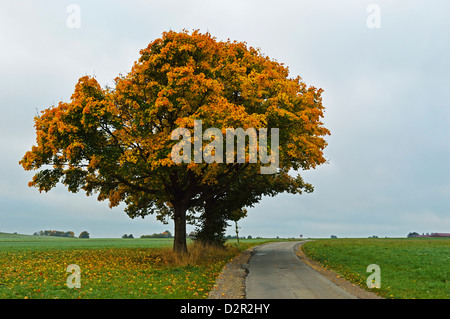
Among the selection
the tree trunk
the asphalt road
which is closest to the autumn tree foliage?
the tree trunk

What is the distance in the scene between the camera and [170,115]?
22.2 m

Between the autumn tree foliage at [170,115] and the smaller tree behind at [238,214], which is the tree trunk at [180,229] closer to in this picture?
the autumn tree foliage at [170,115]

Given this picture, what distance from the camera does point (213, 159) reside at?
18859mm

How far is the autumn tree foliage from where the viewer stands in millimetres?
19719

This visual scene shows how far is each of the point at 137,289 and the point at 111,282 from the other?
214 cm

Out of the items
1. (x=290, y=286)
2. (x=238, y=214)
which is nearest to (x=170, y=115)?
(x=290, y=286)

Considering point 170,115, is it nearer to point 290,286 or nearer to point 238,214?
point 290,286

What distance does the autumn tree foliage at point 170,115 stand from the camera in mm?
19719

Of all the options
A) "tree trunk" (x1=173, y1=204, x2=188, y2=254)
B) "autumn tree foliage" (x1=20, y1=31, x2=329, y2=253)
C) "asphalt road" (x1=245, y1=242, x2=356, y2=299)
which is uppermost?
"autumn tree foliage" (x1=20, y1=31, x2=329, y2=253)

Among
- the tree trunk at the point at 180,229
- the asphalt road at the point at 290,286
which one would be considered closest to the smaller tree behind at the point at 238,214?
the tree trunk at the point at 180,229

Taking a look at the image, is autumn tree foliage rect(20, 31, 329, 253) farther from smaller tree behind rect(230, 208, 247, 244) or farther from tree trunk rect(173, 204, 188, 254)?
smaller tree behind rect(230, 208, 247, 244)

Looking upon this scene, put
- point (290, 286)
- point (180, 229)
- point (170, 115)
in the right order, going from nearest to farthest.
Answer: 1. point (290, 286)
2. point (170, 115)
3. point (180, 229)

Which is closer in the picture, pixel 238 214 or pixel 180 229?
pixel 180 229
